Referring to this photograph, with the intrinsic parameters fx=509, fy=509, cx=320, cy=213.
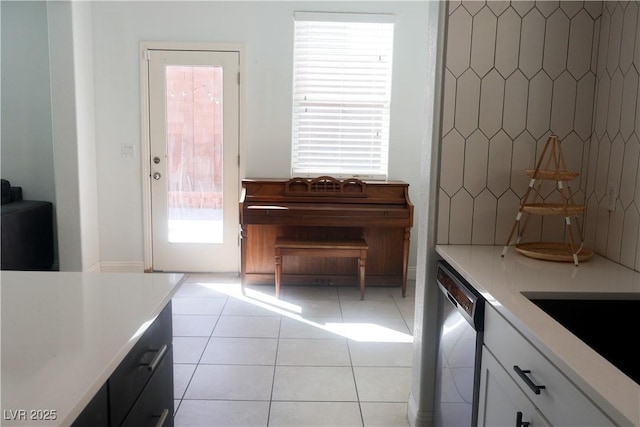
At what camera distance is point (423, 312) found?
2.06 m

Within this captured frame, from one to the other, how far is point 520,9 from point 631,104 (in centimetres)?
53

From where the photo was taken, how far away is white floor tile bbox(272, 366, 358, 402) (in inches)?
97.8

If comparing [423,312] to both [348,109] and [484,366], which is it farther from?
[348,109]

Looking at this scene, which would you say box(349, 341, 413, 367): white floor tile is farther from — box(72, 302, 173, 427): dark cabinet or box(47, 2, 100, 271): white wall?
box(47, 2, 100, 271): white wall

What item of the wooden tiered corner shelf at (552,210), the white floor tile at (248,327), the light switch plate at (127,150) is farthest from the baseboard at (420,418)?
the light switch plate at (127,150)

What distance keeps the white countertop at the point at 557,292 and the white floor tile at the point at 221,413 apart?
1132 millimetres

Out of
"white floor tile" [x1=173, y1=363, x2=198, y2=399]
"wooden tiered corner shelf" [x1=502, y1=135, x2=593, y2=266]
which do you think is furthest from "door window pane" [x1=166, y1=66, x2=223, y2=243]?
"wooden tiered corner shelf" [x1=502, y1=135, x2=593, y2=266]

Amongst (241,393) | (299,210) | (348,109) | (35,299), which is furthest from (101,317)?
(348,109)

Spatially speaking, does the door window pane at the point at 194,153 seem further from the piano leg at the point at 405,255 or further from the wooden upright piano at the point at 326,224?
the piano leg at the point at 405,255

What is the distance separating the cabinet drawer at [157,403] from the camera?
116cm

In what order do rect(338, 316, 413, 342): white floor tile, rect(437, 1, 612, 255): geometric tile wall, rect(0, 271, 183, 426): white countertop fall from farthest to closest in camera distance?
rect(338, 316, 413, 342): white floor tile → rect(437, 1, 612, 255): geometric tile wall → rect(0, 271, 183, 426): white countertop

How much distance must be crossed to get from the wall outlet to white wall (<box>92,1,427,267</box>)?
2.76 metres

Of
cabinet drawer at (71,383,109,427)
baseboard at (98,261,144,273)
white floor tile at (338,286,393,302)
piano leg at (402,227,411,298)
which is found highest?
cabinet drawer at (71,383,109,427)

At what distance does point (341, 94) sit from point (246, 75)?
2.76ft
